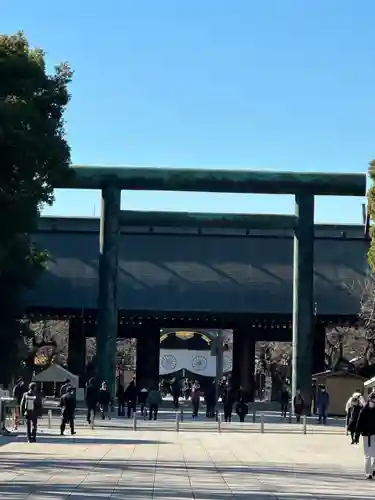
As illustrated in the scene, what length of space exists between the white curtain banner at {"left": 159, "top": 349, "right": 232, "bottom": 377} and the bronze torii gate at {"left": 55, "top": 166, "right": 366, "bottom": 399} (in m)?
3.55

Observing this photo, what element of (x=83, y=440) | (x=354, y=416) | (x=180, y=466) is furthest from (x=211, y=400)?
(x=180, y=466)

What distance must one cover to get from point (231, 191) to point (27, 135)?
65.7ft

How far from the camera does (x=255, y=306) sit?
51.4 metres

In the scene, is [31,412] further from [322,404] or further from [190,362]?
[190,362]

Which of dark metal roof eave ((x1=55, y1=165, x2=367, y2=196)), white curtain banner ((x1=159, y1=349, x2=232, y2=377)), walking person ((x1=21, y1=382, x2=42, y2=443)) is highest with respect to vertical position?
dark metal roof eave ((x1=55, y1=165, x2=367, y2=196))

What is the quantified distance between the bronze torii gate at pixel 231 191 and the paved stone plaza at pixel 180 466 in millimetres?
12312

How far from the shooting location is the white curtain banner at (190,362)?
47.6m

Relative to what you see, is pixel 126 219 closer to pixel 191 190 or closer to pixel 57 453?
pixel 191 190

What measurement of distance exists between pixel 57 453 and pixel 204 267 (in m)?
29.6

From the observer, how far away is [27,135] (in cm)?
2717

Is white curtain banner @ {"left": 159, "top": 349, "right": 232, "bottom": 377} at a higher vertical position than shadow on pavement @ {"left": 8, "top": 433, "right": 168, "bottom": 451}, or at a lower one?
higher

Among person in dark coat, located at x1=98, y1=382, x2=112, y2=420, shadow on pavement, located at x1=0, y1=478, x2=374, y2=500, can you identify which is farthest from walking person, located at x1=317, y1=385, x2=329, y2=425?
shadow on pavement, located at x1=0, y1=478, x2=374, y2=500

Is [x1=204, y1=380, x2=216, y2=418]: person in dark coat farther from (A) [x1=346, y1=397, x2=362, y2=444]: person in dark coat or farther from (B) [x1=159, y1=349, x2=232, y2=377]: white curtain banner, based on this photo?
(A) [x1=346, y1=397, x2=362, y2=444]: person in dark coat

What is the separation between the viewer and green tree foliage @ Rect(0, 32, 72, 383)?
87.0 feet
